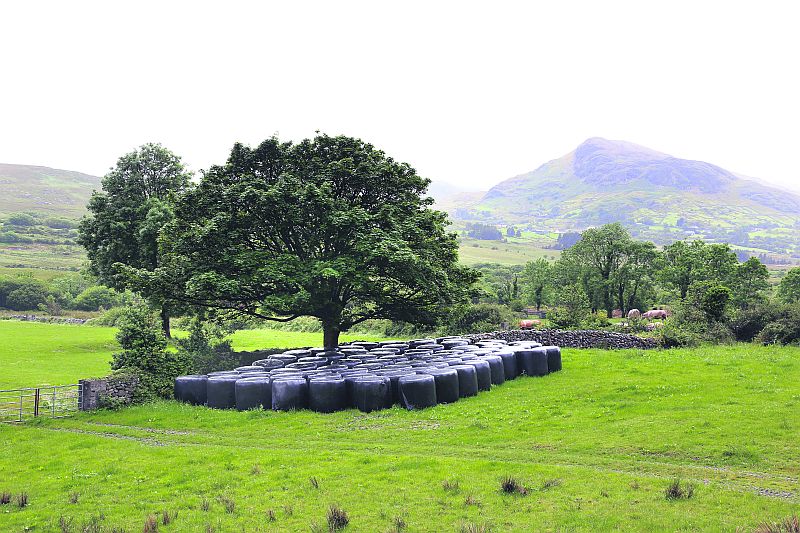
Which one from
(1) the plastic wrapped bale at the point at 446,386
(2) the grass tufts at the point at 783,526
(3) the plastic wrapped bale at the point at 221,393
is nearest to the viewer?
(2) the grass tufts at the point at 783,526

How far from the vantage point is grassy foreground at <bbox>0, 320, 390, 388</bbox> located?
31.2 m

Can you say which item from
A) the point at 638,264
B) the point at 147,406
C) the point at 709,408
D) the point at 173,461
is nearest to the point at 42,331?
the point at 147,406

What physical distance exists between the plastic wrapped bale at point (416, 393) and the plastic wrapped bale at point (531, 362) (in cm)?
800

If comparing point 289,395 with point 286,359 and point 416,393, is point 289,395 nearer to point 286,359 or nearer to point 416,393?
point 416,393

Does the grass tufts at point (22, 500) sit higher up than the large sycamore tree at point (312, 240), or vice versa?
the large sycamore tree at point (312, 240)

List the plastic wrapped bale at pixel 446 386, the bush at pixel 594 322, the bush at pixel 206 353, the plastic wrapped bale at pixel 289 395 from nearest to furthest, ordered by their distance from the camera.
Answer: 1. the plastic wrapped bale at pixel 289 395
2. the plastic wrapped bale at pixel 446 386
3. the bush at pixel 206 353
4. the bush at pixel 594 322

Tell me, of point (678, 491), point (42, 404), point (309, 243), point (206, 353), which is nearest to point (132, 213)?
point (206, 353)

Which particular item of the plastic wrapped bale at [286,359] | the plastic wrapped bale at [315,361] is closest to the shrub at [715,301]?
the plastic wrapped bale at [315,361]

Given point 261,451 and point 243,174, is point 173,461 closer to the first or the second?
point 261,451

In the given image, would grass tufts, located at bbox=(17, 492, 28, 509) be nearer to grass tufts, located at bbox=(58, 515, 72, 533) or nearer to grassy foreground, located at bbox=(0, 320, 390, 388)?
grass tufts, located at bbox=(58, 515, 72, 533)

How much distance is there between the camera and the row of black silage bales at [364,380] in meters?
22.3

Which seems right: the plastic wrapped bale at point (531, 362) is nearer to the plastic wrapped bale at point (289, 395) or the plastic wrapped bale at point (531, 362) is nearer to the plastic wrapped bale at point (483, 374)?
the plastic wrapped bale at point (483, 374)

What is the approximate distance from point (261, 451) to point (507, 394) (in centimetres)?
1113

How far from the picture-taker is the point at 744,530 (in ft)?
33.3
